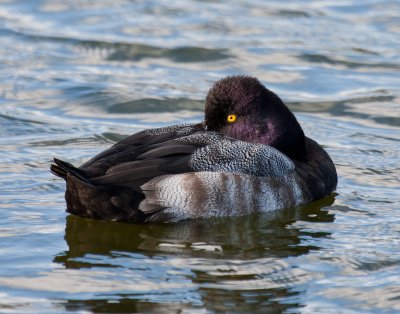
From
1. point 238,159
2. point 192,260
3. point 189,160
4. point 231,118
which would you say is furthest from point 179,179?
point 231,118

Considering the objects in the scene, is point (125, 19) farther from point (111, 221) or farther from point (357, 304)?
point (357, 304)

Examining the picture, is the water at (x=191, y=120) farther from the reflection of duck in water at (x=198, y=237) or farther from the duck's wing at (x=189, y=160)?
the duck's wing at (x=189, y=160)

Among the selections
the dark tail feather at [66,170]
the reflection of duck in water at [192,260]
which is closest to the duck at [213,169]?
the dark tail feather at [66,170]

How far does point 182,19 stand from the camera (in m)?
15.4

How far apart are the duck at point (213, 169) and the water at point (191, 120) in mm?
169

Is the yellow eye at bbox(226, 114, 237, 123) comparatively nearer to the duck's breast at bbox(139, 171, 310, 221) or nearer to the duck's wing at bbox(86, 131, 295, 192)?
the duck's wing at bbox(86, 131, 295, 192)

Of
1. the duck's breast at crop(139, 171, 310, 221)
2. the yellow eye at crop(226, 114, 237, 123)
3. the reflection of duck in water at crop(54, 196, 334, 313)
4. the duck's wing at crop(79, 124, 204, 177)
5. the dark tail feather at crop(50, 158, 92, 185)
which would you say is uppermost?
the yellow eye at crop(226, 114, 237, 123)

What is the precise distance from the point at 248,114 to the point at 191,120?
288 centimetres

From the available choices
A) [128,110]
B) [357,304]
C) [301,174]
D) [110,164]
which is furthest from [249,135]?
[128,110]

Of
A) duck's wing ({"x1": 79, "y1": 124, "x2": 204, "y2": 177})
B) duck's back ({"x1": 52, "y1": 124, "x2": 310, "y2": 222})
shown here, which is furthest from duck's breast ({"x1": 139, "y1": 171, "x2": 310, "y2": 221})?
duck's wing ({"x1": 79, "y1": 124, "x2": 204, "y2": 177})

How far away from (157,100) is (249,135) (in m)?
3.52

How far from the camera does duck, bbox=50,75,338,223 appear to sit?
7.86 meters

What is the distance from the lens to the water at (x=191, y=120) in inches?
268

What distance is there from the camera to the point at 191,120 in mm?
11594
